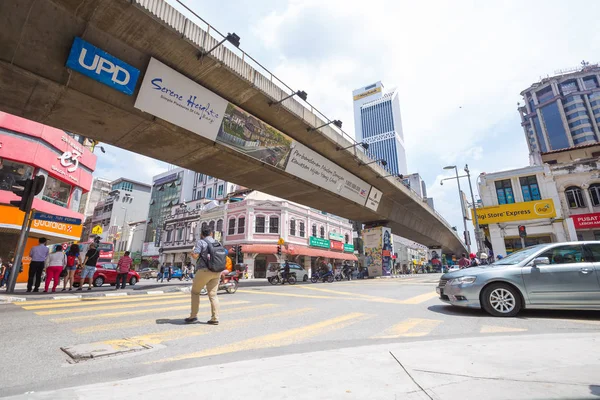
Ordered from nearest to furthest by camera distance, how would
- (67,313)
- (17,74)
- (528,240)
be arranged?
(67,313), (17,74), (528,240)

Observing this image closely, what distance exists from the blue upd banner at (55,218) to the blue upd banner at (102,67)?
15029 mm

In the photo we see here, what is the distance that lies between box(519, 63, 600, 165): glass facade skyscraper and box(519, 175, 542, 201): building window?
80.4 m

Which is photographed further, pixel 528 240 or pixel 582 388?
pixel 528 240

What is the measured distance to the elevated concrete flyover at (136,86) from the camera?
26.0 ft

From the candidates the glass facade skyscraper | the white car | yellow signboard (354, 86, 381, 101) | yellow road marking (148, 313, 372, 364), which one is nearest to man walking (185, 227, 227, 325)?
yellow road marking (148, 313, 372, 364)

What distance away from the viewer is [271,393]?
83.4 inches

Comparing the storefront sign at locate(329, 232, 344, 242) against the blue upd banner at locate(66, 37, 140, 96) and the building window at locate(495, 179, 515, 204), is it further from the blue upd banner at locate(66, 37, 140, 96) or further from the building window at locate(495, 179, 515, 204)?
the blue upd banner at locate(66, 37, 140, 96)

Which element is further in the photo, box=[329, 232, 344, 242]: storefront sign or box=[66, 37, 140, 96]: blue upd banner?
box=[329, 232, 344, 242]: storefront sign

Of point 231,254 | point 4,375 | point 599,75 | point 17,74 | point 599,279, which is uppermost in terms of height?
point 599,75

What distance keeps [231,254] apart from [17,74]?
2212cm

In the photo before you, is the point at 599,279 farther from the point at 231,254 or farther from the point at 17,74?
the point at 231,254

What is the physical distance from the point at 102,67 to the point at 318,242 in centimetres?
3290

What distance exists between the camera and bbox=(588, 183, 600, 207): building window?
21.7 meters

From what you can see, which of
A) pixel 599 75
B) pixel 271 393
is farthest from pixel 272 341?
pixel 599 75
